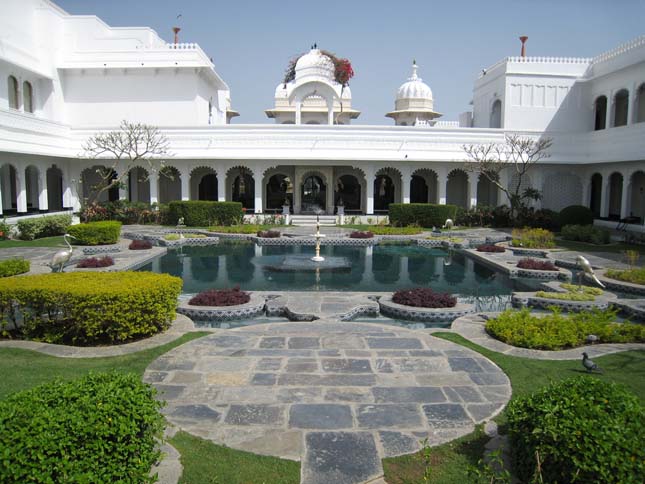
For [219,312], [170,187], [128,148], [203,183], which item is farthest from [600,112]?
[219,312]

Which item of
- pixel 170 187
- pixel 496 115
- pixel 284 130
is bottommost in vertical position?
pixel 170 187

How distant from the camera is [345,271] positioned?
570 inches

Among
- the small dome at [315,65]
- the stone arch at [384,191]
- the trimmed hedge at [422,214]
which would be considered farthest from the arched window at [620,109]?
the small dome at [315,65]

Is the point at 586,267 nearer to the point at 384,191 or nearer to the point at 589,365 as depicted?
the point at 589,365

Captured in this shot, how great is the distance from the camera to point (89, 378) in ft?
12.6

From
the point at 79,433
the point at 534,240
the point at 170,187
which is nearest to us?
the point at 79,433

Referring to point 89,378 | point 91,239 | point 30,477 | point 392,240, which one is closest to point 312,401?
point 89,378

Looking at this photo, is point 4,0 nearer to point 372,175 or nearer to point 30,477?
point 372,175

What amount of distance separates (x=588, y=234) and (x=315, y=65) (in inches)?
866

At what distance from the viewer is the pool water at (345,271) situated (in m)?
12.6

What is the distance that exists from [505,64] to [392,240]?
45.7 feet

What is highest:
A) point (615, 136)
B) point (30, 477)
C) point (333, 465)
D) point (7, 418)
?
point (615, 136)

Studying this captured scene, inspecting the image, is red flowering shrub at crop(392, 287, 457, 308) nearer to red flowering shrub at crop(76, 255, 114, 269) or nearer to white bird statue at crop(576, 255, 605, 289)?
white bird statue at crop(576, 255, 605, 289)

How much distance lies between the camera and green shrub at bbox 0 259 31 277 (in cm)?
1139
